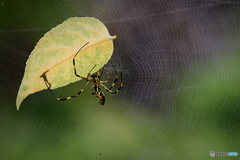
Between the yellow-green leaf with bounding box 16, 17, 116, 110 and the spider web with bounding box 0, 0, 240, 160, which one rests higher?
the yellow-green leaf with bounding box 16, 17, 116, 110

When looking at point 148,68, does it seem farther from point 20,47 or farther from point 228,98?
point 20,47

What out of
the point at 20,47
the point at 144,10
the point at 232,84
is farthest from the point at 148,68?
the point at 20,47

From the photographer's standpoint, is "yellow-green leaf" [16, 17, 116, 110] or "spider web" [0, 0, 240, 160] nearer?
"yellow-green leaf" [16, 17, 116, 110]

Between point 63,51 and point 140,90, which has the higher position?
point 63,51

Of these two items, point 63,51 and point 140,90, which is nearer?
point 63,51

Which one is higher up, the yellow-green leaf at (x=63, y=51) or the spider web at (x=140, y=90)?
the yellow-green leaf at (x=63, y=51)
